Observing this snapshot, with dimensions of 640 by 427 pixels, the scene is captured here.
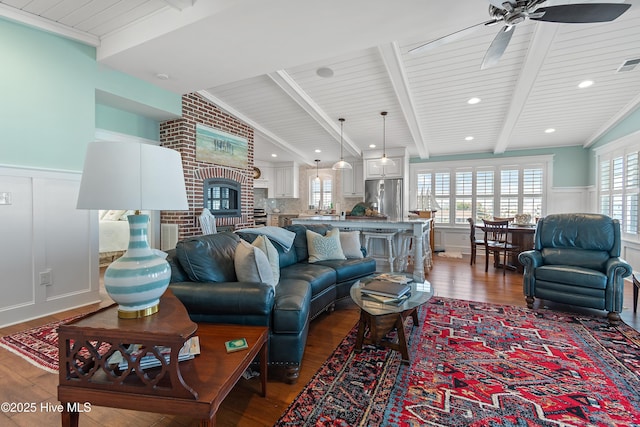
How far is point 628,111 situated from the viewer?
4312 mm

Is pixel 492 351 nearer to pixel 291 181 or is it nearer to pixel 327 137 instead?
pixel 327 137

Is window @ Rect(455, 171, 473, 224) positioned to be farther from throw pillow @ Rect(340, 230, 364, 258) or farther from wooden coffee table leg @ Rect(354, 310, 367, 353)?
wooden coffee table leg @ Rect(354, 310, 367, 353)

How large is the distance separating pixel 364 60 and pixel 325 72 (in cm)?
52

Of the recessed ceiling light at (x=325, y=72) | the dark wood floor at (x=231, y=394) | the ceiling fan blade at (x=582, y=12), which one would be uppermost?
the recessed ceiling light at (x=325, y=72)

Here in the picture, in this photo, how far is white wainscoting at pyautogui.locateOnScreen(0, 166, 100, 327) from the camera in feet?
8.67

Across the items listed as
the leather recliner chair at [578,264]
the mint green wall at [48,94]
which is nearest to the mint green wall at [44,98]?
the mint green wall at [48,94]

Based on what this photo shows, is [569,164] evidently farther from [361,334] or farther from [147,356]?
[147,356]

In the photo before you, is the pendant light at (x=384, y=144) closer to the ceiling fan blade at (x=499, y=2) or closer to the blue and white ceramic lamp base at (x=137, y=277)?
the ceiling fan blade at (x=499, y=2)

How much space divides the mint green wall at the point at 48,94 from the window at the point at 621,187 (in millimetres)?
7198

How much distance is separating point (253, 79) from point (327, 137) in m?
2.47

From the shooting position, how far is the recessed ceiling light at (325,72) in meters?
3.56

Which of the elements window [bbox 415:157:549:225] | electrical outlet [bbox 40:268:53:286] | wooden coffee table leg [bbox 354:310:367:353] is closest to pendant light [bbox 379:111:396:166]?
window [bbox 415:157:549:225]

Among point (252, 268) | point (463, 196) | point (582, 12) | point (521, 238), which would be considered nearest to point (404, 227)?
point (521, 238)

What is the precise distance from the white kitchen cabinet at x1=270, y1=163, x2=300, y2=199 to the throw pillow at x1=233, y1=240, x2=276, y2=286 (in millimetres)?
6429
